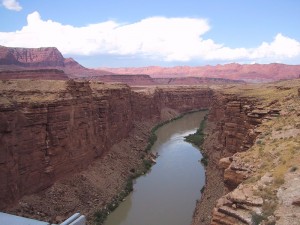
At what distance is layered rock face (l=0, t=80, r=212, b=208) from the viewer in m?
19.1

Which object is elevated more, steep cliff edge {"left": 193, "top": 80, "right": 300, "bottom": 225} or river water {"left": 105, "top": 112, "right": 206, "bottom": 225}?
steep cliff edge {"left": 193, "top": 80, "right": 300, "bottom": 225}

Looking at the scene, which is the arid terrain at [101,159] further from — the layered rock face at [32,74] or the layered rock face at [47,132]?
the layered rock face at [32,74]

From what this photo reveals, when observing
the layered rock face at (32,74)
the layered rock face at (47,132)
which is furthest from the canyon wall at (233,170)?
the layered rock face at (32,74)

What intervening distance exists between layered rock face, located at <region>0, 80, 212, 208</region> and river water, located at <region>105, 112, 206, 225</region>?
427 cm

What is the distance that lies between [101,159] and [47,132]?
27.6 feet

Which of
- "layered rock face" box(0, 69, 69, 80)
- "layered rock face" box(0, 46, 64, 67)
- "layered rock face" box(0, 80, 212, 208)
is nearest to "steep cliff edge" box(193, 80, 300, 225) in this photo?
"layered rock face" box(0, 80, 212, 208)

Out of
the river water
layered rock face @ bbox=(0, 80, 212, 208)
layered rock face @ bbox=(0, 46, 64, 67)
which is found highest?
layered rock face @ bbox=(0, 46, 64, 67)

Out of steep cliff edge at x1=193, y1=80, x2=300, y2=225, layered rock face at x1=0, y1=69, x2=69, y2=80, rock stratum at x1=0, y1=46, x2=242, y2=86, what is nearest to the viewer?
steep cliff edge at x1=193, y1=80, x2=300, y2=225

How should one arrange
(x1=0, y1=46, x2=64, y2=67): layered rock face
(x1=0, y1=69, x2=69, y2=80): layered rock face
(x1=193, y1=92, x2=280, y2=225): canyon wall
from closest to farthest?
1. (x1=193, y1=92, x2=280, y2=225): canyon wall
2. (x1=0, y1=69, x2=69, y2=80): layered rock face
3. (x1=0, y1=46, x2=64, y2=67): layered rock face

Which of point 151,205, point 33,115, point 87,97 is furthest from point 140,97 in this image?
point 33,115

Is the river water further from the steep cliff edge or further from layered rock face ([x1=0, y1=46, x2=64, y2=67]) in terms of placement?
layered rock face ([x1=0, y1=46, x2=64, y2=67])

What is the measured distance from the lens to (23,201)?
19.6 meters

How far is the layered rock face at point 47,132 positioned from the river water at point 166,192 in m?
4.27

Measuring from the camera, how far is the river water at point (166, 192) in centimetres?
2342
